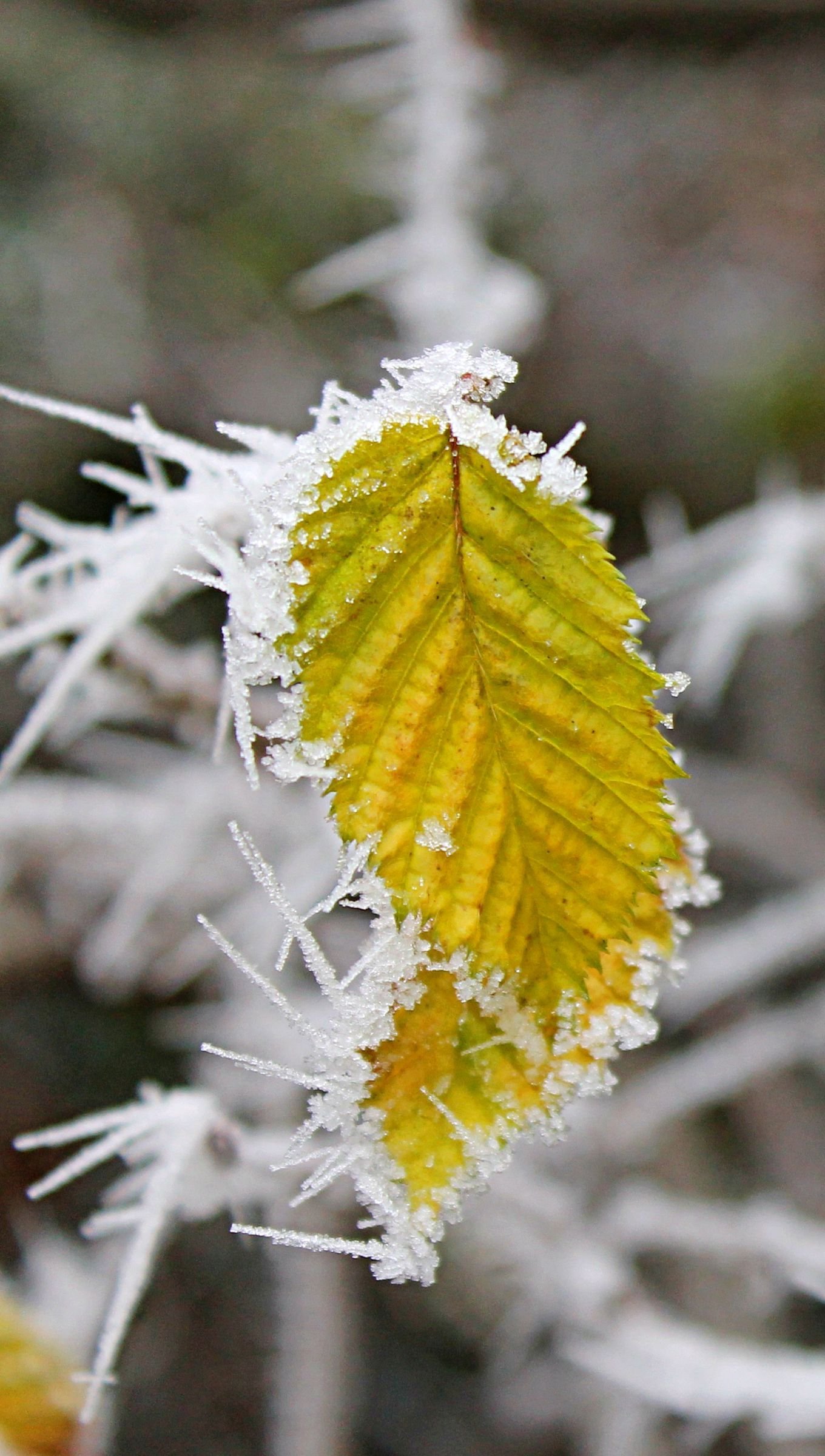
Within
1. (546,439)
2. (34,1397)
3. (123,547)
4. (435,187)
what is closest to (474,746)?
(123,547)

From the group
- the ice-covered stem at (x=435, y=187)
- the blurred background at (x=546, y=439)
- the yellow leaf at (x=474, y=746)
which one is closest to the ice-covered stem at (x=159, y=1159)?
the yellow leaf at (x=474, y=746)

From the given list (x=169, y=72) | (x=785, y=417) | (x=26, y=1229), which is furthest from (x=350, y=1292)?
(x=169, y=72)

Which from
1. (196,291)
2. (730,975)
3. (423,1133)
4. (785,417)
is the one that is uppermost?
(785,417)

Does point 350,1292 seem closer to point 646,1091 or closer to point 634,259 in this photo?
point 646,1091

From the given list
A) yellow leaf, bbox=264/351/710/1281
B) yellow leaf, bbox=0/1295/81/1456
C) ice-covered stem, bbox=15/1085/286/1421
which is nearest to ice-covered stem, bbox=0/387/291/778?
yellow leaf, bbox=264/351/710/1281

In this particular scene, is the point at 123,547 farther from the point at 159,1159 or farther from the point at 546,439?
the point at 546,439

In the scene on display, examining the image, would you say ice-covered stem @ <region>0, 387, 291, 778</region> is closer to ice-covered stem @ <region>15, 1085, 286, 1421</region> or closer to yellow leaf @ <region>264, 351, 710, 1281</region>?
yellow leaf @ <region>264, 351, 710, 1281</region>
